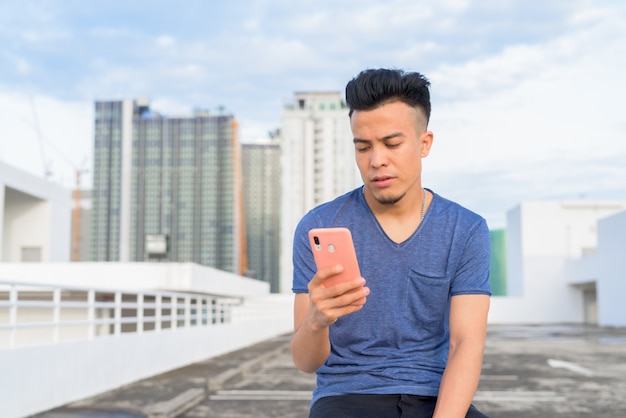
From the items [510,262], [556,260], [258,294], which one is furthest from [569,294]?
[258,294]

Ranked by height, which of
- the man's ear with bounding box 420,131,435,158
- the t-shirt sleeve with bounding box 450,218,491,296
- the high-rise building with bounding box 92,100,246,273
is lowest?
the t-shirt sleeve with bounding box 450,218,491,296

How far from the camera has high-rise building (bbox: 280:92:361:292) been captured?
12019cm

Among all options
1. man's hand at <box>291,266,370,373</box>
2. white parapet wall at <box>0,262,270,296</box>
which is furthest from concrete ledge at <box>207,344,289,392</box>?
white parapet wall at <box>0,262,270,296</box>

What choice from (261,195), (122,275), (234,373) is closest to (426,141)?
(234,373)

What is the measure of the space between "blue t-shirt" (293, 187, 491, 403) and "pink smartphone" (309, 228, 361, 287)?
15.8 inches

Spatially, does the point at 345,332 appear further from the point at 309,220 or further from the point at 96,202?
the point at 96,202

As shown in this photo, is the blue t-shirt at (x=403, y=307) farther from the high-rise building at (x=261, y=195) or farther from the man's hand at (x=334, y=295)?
the high-rise building at (x=261, y=195)

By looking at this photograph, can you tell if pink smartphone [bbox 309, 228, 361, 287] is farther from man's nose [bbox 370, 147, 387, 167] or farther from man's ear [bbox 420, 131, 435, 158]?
man's ear [bbox 420, 131, 435, 158]

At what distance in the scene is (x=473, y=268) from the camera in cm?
265

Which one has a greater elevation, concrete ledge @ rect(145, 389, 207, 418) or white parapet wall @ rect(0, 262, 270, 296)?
white parapet wall @ rect(0, 262, 270, 296)

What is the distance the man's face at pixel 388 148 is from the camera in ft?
8.52

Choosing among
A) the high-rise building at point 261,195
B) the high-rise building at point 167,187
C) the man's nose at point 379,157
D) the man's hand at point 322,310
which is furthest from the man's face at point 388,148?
the high-rise building at point 261,195

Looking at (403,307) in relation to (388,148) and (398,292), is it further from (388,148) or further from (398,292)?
(388,148)

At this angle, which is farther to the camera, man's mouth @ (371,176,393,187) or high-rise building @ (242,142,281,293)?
high-rise building @ (242,142,281,293)
